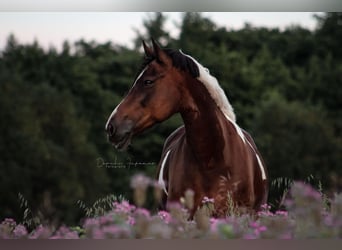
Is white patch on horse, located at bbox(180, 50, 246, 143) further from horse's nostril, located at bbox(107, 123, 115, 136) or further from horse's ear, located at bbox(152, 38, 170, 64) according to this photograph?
horse's nostril, located at bbox(107, 123, 115, 136)

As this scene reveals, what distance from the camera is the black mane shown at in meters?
4.73

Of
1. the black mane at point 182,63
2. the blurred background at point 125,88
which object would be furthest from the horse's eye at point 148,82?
the blurred background at point 125,88

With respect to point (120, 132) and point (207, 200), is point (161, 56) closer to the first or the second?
point (120, 132)

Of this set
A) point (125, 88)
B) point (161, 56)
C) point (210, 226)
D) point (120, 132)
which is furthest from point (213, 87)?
point (125, 88)

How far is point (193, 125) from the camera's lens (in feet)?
15.9

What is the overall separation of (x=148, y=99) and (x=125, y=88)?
3.75 metres

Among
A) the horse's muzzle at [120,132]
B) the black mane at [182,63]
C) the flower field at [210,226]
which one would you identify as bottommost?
the flower field at [210,226]

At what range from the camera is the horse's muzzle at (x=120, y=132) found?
4.56 m

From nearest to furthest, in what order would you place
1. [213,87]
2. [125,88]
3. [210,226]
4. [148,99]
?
[210,226] < [148,99] < [213,87] < [125,88]

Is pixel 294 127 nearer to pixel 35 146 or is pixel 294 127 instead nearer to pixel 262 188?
pixel 262 188

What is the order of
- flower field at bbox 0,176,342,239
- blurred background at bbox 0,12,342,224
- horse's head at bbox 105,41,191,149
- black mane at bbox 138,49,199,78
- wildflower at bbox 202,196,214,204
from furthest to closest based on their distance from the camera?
blurred background at bbox 0,12,342,224, black mane at bbox 138,49,199,78, horse's head at bbox 105,41,191,149, wildflower at bbox 202,196,214,204, flower field at bbox 0,176,342,239

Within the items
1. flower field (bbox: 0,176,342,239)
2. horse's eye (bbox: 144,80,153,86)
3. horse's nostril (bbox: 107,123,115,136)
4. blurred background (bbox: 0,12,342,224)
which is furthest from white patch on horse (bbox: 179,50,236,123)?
flower field (bbox: 0,176,342,239)

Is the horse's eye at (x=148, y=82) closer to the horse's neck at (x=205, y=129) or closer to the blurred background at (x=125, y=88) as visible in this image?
the horse's neck at (x=205, y=129)

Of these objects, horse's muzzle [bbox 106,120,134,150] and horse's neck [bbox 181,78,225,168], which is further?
horse's neck [bbox 181,78,225,168]
